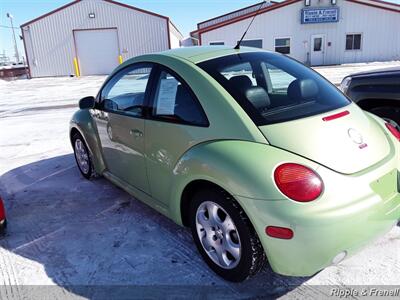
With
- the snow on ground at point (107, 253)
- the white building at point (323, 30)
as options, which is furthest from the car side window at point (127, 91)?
the white building at point (323, 30)

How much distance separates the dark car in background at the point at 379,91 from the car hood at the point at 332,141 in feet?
5.98

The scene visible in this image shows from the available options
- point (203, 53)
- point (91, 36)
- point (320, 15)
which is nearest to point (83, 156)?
point (203, 53)

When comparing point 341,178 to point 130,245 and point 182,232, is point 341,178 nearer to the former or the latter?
point 182,232

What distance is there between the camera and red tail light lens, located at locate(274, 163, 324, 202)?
1992 mm

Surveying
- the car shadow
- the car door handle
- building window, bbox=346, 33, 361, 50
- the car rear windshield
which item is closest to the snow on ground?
the car shadow

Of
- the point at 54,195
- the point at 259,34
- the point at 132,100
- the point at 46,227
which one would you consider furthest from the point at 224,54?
the point at 259,34

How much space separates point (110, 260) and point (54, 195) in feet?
5.86

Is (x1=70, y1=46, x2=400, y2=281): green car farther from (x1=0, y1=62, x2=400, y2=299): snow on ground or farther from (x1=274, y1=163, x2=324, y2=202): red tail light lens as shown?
(x1=0, y1=62, x2=400, y2=299): snow on ground

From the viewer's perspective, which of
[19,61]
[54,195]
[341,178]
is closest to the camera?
[341,178]

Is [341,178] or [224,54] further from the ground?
[224,54]

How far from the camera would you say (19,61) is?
1966 inches

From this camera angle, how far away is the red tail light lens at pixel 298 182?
1.99 metres

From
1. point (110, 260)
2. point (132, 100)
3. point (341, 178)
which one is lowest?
point (110, 260)

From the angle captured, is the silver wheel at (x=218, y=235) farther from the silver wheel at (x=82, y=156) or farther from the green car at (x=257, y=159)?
the silver wheel at (x=82, y=156)
